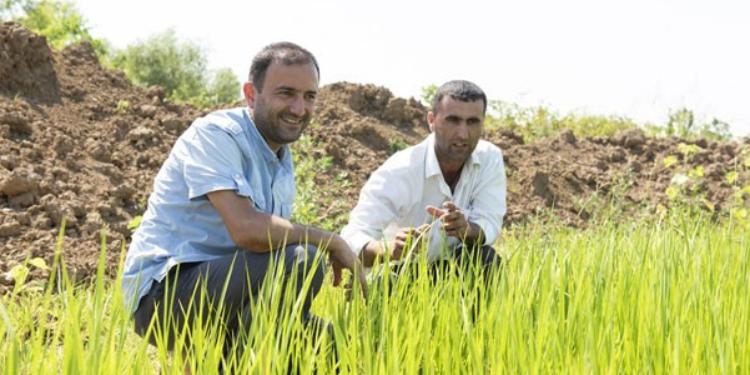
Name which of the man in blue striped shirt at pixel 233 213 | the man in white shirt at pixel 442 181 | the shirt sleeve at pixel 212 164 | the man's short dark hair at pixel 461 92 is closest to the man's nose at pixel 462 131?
the man in white shirt at pixel 442 181

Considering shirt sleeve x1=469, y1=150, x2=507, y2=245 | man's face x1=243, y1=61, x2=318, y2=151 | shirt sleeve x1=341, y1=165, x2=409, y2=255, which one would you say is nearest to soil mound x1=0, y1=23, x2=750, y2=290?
shirt sleeve x1=469, y1=150, x2=507, y2=245

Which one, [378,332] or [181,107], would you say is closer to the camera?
[378,332]

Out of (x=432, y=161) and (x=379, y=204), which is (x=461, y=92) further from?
(x=379, y=204)

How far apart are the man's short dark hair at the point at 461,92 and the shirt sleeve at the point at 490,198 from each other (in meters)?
0.27

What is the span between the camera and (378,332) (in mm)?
2531

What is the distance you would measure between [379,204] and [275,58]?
957 mm

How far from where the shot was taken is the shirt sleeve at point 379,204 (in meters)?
3.69

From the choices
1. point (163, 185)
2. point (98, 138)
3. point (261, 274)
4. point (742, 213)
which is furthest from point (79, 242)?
point (742, 213)

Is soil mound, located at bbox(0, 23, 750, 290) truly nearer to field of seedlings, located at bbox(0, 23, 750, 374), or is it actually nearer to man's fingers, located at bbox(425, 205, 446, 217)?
field of seedlings, located at bbox(0, 23, 750, 374)

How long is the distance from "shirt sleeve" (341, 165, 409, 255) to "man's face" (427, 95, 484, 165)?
226 millimetres

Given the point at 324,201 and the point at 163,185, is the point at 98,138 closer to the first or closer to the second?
the point at 324,201

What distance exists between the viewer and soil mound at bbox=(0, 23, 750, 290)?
5176 millimetres

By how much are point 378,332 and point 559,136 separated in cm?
680

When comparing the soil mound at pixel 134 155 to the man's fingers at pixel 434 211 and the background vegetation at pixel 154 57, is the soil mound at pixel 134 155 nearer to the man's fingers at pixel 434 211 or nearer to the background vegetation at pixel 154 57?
the man's fingers at pixel 434 211
